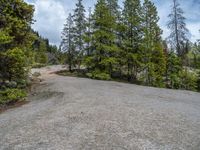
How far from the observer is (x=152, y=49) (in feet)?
124

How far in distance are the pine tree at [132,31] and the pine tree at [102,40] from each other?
191 centimetres

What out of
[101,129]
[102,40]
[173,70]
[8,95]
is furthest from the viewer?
[173,70]

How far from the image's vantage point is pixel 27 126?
423 inches

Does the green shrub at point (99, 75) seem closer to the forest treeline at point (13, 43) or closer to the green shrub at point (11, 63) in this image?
the forest treeline at point (13, 43)

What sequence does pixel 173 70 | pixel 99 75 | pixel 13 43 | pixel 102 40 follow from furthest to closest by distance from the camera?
pixel 173 70
pixel 102 40
pixel 99 75
pixel 13 43

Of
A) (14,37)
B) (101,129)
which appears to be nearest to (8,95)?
(14,37)

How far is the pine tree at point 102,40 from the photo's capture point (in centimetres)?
3419

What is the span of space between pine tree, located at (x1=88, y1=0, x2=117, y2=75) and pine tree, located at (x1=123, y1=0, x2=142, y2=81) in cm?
191

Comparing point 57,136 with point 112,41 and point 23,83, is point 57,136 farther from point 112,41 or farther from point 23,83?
point 112,41

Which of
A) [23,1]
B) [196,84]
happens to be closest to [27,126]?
[23,1]

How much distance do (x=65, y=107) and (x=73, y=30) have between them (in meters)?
33.4

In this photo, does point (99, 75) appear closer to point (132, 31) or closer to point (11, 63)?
point (132, 31)

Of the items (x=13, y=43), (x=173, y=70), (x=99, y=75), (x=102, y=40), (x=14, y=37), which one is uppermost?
(x=102, y=40)

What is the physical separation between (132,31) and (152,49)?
400 cm
